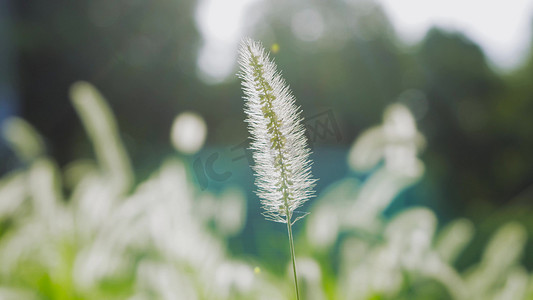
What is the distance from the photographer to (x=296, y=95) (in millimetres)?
768

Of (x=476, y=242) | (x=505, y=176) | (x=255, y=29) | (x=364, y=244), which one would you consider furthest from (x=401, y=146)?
(x=505, y=176)

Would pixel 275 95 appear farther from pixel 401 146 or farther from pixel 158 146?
pixel 158 146

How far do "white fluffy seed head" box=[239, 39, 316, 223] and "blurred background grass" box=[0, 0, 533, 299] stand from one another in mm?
422

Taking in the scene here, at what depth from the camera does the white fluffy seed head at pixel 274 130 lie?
13.8 inches

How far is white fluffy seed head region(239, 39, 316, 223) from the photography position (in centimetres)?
35

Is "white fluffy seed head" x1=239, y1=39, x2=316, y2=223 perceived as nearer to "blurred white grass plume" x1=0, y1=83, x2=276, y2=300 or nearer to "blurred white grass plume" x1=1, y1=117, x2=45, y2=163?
"blurred white grass plume" x1=0, y1=83, x2=276, y2=300

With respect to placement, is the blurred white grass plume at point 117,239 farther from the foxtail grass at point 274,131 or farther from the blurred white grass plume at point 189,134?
the foxtail grass at point 274,131

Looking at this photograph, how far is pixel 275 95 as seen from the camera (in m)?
0.36

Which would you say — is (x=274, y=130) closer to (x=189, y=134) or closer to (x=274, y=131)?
(x=274, y=131)

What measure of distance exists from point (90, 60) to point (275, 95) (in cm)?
340

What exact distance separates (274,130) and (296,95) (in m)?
0.42

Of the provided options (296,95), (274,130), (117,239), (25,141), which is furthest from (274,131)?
(25,141)

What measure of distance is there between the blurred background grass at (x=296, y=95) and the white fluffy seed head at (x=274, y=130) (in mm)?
422

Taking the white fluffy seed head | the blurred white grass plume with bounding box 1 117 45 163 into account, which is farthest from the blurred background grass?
the white fluffy seed head
